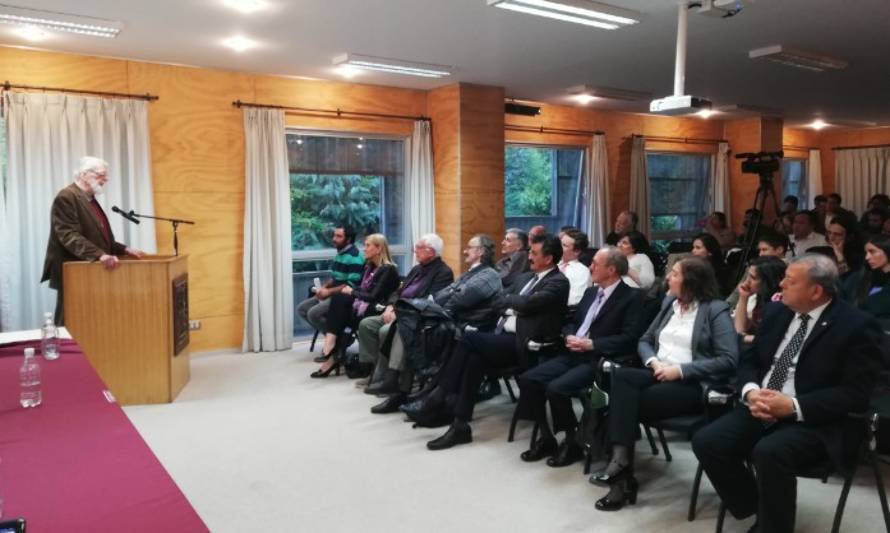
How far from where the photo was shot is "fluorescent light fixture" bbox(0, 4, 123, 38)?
4.50m

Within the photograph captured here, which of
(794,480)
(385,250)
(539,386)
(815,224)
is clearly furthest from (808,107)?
(794,480)

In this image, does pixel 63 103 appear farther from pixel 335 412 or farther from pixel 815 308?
pixel 815 308

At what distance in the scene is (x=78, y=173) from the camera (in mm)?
4949

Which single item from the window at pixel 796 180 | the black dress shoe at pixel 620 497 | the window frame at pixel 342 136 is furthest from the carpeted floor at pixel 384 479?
the window at pixel 796 180

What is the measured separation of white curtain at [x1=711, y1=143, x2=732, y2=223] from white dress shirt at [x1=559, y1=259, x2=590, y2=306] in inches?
264

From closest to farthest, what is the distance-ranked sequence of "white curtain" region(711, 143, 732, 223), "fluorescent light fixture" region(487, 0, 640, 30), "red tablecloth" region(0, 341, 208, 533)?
"red tablecloth" region(0, 341, 208, 533) → "fluorescent light fixture" region(487, 0, 640, 30) → "white curtain" region(711, 143, 732, 223)

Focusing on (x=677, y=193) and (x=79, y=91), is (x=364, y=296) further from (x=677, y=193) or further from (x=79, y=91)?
(x=677, y=193)

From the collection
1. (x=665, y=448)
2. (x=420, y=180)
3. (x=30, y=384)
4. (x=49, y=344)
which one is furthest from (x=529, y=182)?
(x=30, y=384)

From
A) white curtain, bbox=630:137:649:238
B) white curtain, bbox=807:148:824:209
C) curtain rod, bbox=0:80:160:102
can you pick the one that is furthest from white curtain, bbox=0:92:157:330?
white curtain, bbox=807:148:824:209

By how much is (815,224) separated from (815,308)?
446 cm

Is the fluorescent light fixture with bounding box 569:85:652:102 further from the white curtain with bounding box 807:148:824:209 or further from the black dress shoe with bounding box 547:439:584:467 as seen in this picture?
the white curtain with bounding box 807:148:824:209

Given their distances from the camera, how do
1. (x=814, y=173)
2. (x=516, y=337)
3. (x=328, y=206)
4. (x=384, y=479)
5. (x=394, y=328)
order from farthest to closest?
(x=814, y=173) → (x=328, y=206) → (x=394, y=328) → (x=516, y=337) → (x=384, y=479)

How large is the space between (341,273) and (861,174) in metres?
10.5

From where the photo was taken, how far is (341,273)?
20.1ft
